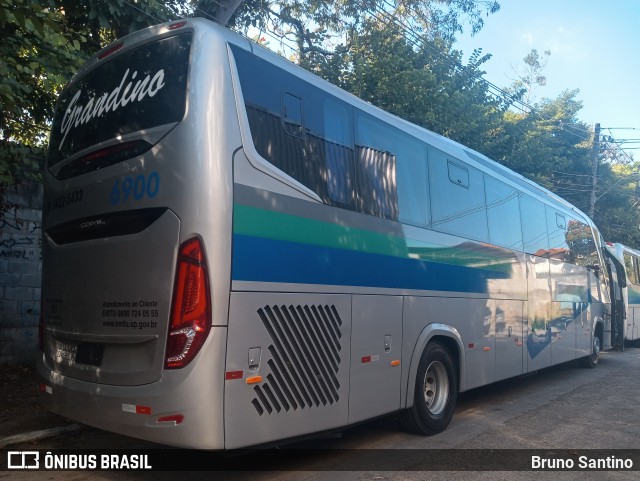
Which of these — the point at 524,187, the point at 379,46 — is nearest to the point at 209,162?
the point at 524,187

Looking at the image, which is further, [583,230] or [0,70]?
[583,230]

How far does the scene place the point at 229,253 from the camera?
12.7ft

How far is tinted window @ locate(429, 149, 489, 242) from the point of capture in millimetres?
6680

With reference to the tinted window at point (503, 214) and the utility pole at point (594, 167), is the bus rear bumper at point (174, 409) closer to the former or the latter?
the tinted window at point (503, 214)

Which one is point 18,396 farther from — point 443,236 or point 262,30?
point 262,30

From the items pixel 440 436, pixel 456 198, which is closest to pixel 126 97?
pixel 456 198

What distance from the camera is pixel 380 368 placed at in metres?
5.34

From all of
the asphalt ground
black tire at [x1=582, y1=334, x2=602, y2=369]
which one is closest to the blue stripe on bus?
the asphalt ground

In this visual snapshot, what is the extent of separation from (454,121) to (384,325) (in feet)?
30.4

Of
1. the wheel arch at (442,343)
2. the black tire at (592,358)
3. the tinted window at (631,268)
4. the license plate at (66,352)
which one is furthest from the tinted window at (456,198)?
the tinted window at (631,268)

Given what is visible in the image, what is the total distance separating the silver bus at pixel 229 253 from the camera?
382 cm

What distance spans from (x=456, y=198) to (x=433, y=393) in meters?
2.49

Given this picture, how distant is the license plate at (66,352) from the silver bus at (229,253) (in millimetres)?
22

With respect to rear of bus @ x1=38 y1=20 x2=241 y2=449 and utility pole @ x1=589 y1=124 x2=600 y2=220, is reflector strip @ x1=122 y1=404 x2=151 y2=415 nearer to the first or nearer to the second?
rear of bus @ x1=38 y1=20 x2=241 y2=449
